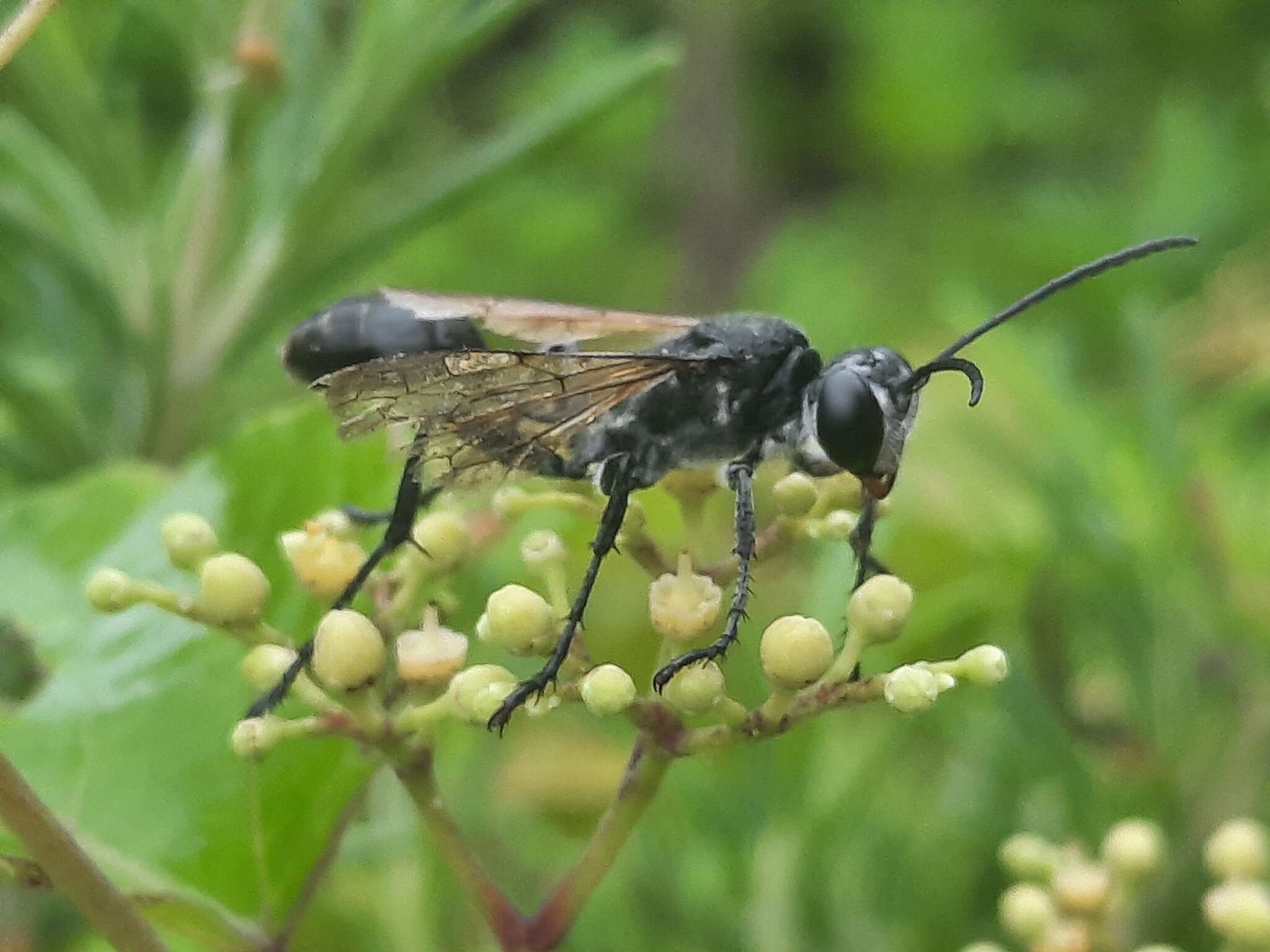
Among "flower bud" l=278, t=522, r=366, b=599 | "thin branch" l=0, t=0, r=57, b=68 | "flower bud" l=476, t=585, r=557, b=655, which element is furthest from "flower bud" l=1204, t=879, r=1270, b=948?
"thin branch" l=0, t=0, r=57, b=68

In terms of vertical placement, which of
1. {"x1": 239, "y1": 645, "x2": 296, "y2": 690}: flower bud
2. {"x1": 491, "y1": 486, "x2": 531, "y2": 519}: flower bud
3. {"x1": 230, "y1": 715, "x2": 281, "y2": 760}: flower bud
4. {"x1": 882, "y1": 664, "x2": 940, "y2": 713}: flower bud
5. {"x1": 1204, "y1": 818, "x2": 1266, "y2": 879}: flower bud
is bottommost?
{"x1": 1204, "y1": 818, "x2": 1266, "y2": 879}: flower bud

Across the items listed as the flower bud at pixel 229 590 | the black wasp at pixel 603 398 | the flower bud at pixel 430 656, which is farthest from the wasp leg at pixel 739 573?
the flower bud at pixel 229 590

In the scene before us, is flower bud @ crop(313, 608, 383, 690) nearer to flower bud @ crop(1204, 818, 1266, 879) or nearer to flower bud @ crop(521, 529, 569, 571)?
flower bud @ crop(521, 529, 569, 571)

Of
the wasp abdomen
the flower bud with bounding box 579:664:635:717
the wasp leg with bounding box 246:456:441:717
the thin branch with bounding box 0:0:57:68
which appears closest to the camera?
the thin branch with bounding box 0:0:57:68

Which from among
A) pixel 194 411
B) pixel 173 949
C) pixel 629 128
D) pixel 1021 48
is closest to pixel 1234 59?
pixel 1021 48

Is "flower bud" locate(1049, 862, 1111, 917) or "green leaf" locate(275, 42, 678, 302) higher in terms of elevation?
"green leaf" locate(275, 42, 678, 302)

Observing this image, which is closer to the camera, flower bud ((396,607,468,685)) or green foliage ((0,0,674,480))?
flower bud ((396,607,468,685))

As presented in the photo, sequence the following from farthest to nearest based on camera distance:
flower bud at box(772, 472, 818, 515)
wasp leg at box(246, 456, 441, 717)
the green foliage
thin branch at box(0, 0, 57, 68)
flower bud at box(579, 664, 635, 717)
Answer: the green foliage
flower bud at box(772, 472, 818, 515)
wasp leg at box(246, 456, 441, 717)
flower bud at box(579, 664, 635, 717)
thin branch at box(0, 0, 57, 68)
